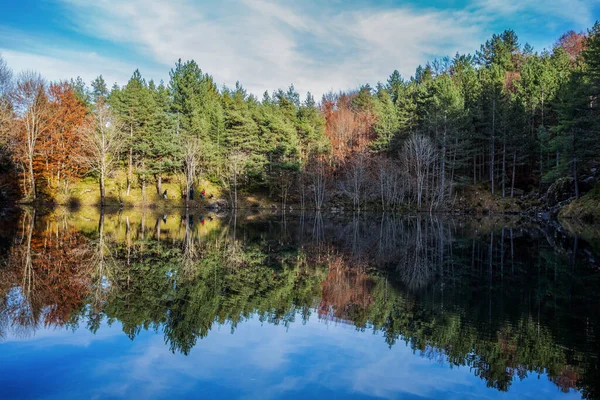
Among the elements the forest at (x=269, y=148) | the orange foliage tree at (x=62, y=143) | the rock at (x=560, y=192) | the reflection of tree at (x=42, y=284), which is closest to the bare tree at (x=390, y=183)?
the forest at (x=269, y=148)

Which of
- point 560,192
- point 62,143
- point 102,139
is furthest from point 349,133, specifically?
point 62,143

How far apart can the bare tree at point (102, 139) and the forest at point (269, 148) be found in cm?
21

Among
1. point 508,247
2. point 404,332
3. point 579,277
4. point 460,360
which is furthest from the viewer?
point 508,247

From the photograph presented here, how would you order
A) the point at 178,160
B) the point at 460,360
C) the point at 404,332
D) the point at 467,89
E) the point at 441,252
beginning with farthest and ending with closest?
1. the point at 467,89
2. the point at 178,160
3. the point at 441,252
4. the point at 404,332
5. the point at 460,360

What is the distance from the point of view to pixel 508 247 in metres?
18.1

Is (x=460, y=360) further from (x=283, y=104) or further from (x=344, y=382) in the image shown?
(x=283, y=104)

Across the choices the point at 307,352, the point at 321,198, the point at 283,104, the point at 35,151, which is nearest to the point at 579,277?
the point at 307,352

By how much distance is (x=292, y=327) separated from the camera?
738cm

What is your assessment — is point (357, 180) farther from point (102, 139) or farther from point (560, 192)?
point (102, 139)

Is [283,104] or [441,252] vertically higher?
[283,104]

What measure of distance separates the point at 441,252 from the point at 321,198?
36.4m

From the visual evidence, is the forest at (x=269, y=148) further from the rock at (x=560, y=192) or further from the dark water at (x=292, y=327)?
the dark water at (x=292, y=327)

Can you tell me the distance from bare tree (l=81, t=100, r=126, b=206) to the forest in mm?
211

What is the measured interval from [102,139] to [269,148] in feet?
63.9
